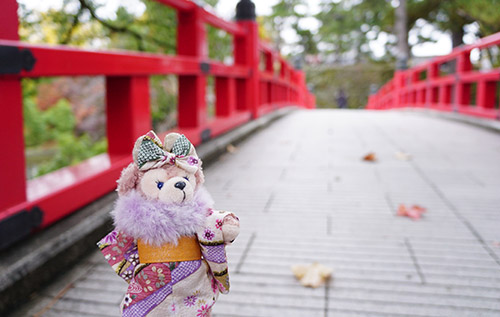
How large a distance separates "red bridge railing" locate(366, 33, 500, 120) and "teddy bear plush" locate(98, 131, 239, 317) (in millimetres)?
4862

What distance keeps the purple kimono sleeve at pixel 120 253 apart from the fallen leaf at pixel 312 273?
2.93 feet

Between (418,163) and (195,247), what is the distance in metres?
3.12

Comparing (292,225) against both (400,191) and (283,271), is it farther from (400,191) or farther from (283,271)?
(400,191)

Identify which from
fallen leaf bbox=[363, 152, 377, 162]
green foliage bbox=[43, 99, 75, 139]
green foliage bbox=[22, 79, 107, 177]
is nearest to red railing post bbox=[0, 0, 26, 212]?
fallen leaf bbox=[363, 152, 377, 162]

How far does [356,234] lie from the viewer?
7.80 ft

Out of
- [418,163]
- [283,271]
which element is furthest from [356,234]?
[418,163]

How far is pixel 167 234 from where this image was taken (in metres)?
1.07

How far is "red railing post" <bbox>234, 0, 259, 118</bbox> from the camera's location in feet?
18.9

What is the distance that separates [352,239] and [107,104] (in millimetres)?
Result: 1559

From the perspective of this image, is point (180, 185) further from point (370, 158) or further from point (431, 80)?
point (431, 80)

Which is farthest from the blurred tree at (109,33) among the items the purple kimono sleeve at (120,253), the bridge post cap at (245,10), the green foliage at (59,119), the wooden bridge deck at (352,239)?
the green foliage at (59,119)

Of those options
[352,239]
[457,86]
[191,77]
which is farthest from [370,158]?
[457,86]

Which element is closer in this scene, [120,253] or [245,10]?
[120,253]

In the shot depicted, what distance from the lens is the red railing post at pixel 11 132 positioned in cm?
175
